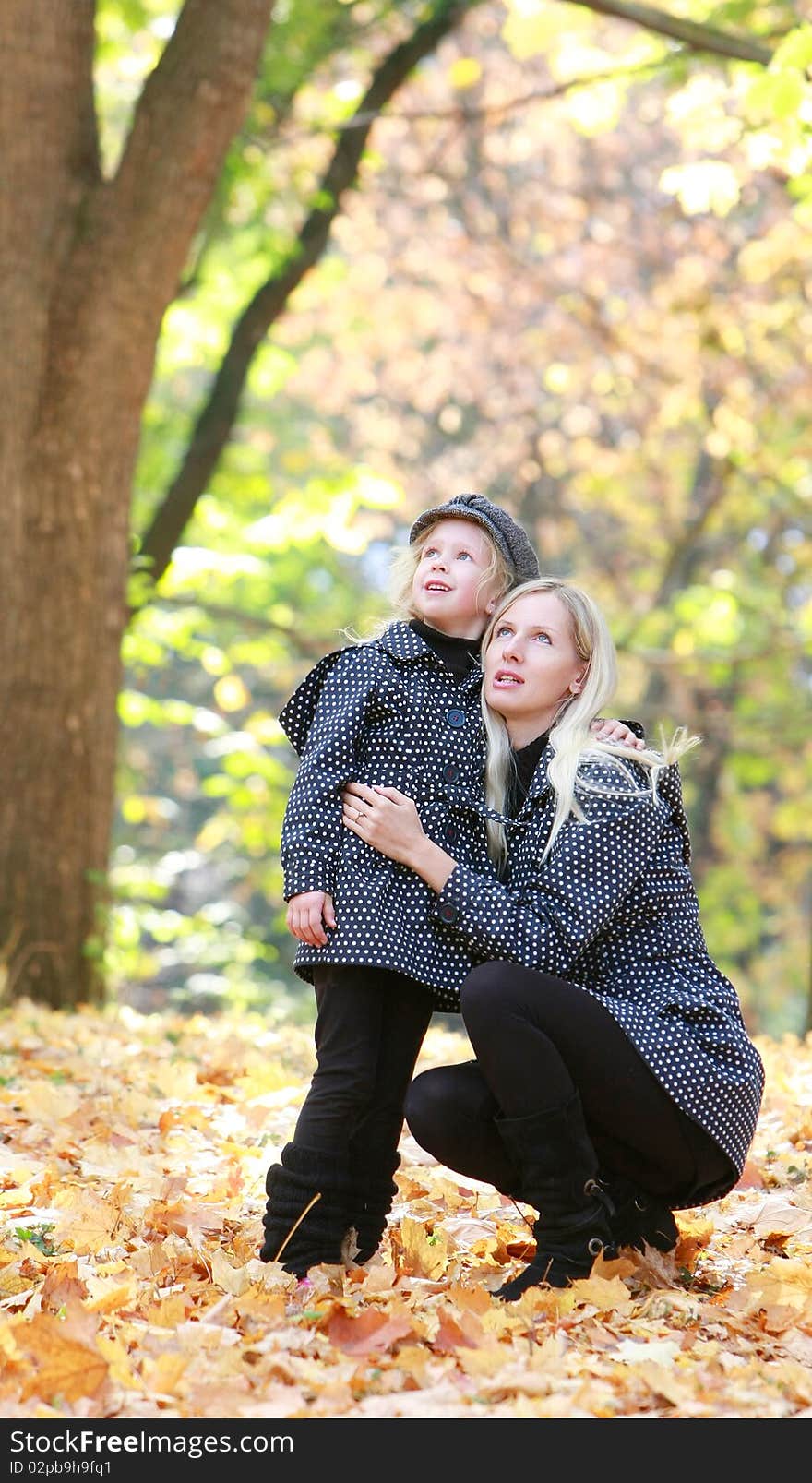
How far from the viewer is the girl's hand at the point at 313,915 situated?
2910 millimetres

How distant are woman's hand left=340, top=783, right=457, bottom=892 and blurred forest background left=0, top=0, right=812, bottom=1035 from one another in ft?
11.2

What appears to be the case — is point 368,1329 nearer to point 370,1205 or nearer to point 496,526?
point 370,1205

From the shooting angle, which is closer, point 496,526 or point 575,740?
point 575,740

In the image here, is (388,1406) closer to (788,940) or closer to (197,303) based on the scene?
(197,303)

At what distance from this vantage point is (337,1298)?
8.70 feet

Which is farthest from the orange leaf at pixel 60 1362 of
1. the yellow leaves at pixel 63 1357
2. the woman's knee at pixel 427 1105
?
the woman's knee at pixel 427 1105

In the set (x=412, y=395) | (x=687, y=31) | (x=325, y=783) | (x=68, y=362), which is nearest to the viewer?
(x=325, y=783)

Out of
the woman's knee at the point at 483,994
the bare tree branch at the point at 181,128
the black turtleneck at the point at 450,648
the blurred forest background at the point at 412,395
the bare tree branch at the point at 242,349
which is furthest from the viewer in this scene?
the bare tree branch at the point at 242,349

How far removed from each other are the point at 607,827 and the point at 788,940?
14424 millimetres

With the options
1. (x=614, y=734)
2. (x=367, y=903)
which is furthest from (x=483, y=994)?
(x=614, y=734)

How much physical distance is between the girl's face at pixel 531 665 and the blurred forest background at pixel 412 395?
288 centimetres

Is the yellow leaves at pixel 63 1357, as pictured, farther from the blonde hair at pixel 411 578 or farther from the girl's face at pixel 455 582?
the girl's face at pixel 455 582

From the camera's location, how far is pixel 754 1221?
3395 mm

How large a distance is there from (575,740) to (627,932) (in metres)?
0.40
